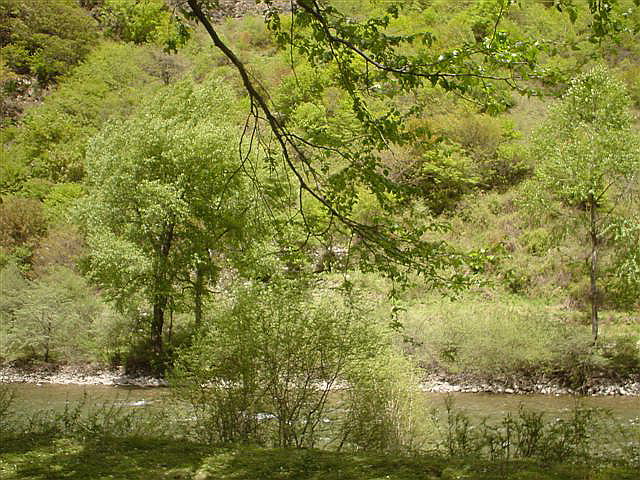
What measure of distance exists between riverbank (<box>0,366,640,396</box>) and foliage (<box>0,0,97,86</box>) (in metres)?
33.2

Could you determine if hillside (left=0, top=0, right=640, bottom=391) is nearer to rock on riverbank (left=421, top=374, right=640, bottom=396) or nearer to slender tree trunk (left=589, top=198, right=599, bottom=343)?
rock on riverbank (left=421, top=374, right=640, bottom=396)

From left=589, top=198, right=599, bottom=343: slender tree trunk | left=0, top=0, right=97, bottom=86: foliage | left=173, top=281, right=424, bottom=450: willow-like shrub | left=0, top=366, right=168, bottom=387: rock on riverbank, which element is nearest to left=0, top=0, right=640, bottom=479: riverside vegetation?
left=173, top=281, right=424, bottom=450: willow-like shrub

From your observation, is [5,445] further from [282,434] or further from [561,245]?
[561,245]

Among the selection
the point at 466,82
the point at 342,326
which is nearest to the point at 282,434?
the point at 342,326

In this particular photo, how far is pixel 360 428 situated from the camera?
792 centimetres

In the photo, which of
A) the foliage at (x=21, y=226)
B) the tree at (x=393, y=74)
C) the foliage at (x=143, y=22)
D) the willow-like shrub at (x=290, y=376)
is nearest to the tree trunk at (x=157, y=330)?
the willow-like shrub at (x=290, y=376)

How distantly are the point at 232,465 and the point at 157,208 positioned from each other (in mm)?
12556

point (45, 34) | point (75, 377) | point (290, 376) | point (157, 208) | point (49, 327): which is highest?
point (45, 34)


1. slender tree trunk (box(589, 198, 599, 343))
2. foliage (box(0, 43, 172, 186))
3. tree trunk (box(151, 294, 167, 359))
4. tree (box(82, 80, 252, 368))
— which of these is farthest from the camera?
foliage (box(0, 43, 172, 186))

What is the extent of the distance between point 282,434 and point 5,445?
10.5 ft

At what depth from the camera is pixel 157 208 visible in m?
17.2

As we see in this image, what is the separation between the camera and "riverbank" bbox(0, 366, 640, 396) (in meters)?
16.6

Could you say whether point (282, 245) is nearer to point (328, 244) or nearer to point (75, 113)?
point (328, 244)

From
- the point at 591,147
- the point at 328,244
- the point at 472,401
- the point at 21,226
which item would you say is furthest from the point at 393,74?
the point at 21,226
